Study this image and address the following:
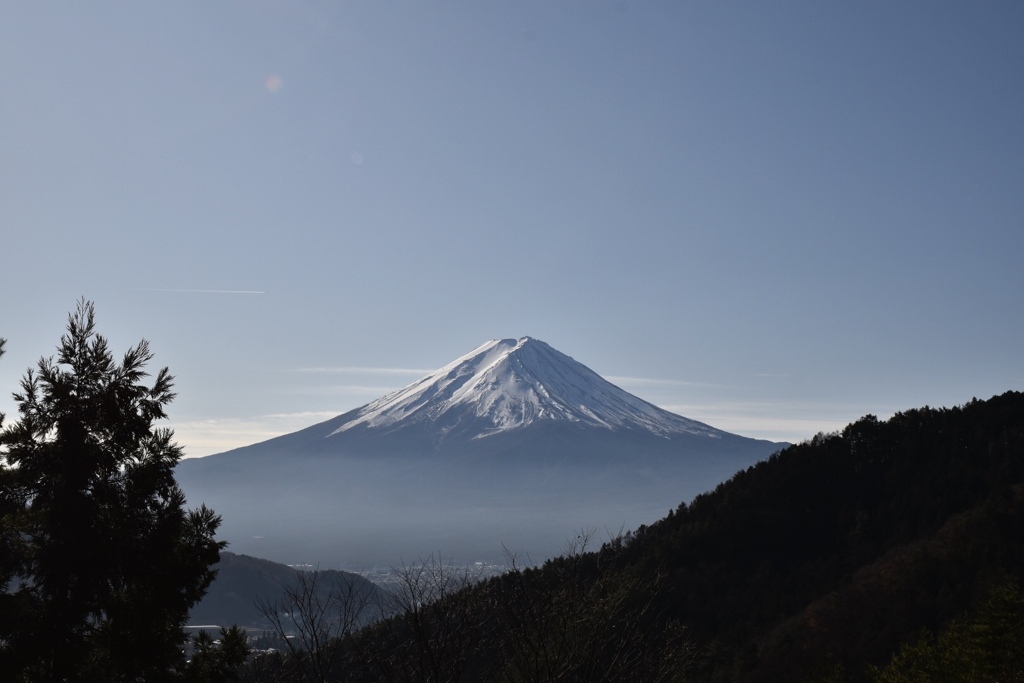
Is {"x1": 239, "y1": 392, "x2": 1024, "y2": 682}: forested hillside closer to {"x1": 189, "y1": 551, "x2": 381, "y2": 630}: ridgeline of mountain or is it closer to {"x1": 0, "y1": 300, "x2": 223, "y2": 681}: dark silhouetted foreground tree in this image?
{"x1": 0, "y1": 300, "x2": 223, "y2": 681}: dark silhouetted foreground tree

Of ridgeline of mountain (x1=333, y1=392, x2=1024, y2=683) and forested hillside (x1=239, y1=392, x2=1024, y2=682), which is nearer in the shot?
ridgeline of mountain (x1=333, y1=392, x2=1024, y2=683)

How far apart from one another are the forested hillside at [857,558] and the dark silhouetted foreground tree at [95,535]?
26.2 meters

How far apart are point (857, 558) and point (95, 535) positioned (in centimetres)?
7009

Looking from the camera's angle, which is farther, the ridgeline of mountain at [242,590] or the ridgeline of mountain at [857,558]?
the ridgeline of mountain at [242,590]

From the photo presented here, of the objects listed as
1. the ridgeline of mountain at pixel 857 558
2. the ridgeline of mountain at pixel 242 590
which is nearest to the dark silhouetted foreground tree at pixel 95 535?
the ridgeline of mountain at pixel 857 558

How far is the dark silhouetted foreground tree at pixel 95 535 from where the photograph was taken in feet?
39.0

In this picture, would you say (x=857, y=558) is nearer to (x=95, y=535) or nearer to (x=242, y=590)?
(x=95, y=535)

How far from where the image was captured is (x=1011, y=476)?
221 feet

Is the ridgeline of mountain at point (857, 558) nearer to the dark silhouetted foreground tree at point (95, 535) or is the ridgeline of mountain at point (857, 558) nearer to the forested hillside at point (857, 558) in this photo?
the forested hillside at point (857, 558)

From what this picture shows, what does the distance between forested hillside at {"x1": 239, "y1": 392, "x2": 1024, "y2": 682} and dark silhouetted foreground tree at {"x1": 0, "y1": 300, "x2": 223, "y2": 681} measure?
26223 mm

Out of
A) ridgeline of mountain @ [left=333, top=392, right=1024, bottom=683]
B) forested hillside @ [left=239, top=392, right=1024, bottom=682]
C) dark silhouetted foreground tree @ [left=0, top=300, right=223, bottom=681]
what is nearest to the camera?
dark silhouetted foreground tree @ [left=0, top=300, right=223, bottom=681]

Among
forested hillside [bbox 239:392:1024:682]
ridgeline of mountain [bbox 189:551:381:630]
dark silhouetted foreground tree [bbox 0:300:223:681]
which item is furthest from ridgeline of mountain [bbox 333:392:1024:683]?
ridgeline of mountain [bbox 189:551:381:630]

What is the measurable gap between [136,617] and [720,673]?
4778 cm

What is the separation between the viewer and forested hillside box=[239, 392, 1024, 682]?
4634 cm
